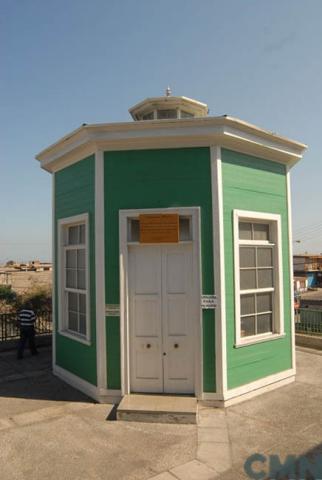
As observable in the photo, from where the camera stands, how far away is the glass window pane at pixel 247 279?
6246mm

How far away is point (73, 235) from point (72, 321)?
164 centimetres

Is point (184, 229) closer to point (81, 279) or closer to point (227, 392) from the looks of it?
point (81, 279)

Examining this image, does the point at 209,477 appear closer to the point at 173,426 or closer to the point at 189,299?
the point at 173,426

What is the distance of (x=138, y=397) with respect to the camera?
5637 mm

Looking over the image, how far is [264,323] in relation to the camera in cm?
657

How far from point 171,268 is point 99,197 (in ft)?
5.34

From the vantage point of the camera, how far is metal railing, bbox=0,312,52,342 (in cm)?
984

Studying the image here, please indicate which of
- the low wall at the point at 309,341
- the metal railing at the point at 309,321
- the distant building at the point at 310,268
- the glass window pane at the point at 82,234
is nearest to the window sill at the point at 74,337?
the glass window pane at the point at 82,234

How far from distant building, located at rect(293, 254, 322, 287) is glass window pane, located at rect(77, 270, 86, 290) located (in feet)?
202

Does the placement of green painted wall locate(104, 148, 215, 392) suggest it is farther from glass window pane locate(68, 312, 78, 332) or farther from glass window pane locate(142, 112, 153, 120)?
glass window pane locate(142, 112, 153, 120)

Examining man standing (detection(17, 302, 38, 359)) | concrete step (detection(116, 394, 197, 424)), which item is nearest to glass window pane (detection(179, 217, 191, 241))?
concrete step (detection(116, 394, 197, 424))

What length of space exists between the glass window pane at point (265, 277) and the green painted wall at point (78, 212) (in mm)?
2902

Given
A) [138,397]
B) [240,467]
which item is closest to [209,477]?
[240,467]

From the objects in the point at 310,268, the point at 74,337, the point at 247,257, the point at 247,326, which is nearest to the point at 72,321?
the point at 74,337
